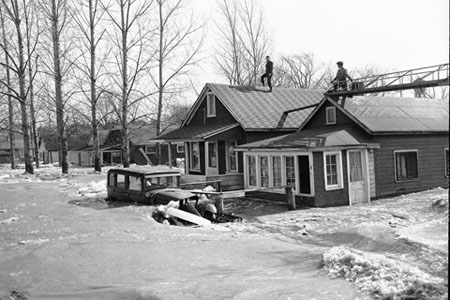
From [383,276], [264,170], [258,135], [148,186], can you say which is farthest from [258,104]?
[383,276]

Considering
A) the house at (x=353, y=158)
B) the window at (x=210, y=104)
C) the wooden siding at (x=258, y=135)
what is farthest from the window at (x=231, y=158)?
the house at (x=353, y=158)

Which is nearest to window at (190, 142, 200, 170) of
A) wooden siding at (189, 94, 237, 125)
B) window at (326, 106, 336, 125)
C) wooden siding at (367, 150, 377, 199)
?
wooden siding at (189, 94, 237, 125)

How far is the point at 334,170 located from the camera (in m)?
17.9

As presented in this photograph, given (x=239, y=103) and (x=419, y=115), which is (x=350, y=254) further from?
(x=239, y=103)

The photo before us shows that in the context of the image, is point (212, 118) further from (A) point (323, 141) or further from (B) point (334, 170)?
(B) point (334, 170)

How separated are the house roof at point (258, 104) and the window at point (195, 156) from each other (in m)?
2.81

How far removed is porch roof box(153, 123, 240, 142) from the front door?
7574 millimetres

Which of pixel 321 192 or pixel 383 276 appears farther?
pixel 321 192

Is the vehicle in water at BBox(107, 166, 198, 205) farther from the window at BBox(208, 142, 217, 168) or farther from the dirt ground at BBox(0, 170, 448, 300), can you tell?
the window at BBox(208, 142, 217, 168)

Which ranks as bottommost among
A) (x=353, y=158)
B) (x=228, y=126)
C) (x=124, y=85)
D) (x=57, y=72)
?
(x=353, y=158)

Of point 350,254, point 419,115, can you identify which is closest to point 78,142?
point 419,115

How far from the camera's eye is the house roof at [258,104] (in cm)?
2470

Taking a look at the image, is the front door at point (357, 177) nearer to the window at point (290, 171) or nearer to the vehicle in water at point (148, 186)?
the window at point (290, 171)

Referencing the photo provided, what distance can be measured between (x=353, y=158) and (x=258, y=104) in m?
9.07
